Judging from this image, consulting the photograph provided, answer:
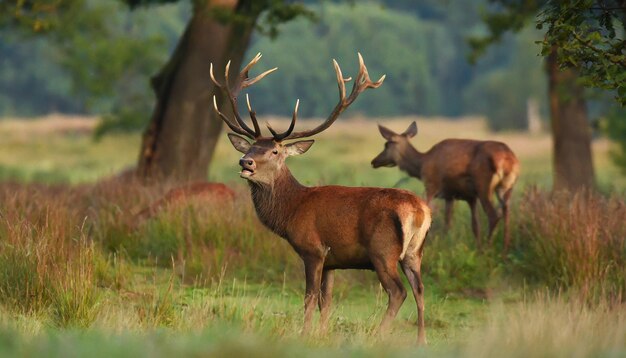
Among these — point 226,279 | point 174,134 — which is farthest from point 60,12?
point 226,279

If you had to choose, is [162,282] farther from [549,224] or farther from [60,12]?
[60,12]

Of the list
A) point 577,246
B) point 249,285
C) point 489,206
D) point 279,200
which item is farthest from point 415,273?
point 489,206

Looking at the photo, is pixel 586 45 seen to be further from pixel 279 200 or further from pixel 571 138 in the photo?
pixel 571 138

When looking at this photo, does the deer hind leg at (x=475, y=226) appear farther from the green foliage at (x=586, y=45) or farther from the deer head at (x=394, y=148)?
the green foliage at (x=586, y=45)

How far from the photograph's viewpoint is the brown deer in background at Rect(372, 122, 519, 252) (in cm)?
1259

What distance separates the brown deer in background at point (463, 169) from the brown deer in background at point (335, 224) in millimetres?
3705

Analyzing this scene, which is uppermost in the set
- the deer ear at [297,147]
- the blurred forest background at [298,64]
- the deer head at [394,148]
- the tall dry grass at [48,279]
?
the blurred forest background at [298,64]

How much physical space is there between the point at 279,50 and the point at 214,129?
63792 millimetres

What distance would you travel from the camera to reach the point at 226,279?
11.5 meters

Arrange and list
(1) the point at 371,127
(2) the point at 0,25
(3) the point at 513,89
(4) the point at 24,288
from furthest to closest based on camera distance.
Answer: (3) the point at 513,89 → (1) the point at 371,127 → (2) the point at 0,25 → (4) the point at 24,288

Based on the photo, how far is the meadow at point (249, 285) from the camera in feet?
21.1

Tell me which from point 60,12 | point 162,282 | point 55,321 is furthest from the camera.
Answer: point 60,12

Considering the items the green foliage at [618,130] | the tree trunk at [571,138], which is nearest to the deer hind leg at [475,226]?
the tree trunk at [571,138]

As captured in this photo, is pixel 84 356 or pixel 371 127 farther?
pixel 371 127
